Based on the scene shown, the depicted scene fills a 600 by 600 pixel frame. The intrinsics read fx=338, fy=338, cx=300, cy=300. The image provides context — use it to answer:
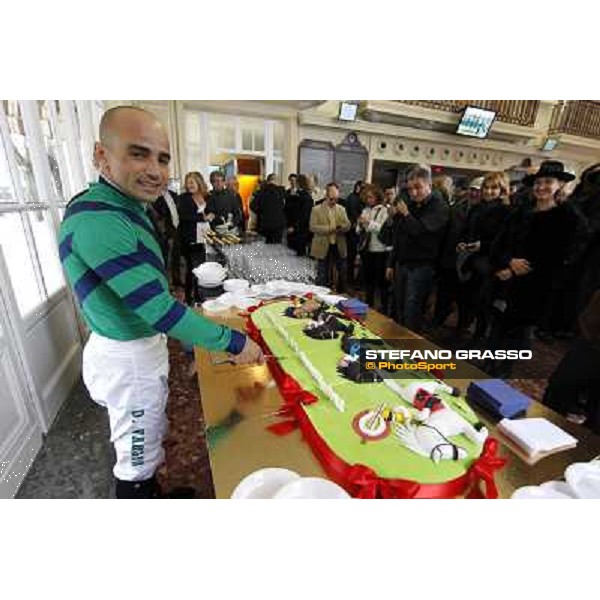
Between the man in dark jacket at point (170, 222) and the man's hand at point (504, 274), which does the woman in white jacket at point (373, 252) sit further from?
the man in dark jacket at point (170, 222)

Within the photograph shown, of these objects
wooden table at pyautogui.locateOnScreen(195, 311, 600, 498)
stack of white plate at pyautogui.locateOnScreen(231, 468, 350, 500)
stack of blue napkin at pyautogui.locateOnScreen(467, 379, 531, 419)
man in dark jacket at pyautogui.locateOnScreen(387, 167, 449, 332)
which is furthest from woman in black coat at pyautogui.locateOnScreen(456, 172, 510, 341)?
stack of white plate at pyautogui.locateOnScreen(231, 468, 350, 500)

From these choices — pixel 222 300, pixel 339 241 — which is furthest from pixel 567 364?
pixel 339 241

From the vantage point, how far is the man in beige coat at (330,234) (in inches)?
92.0

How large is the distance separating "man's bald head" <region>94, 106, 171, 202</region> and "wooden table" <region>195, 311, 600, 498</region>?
46cm

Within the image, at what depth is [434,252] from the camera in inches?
66.0

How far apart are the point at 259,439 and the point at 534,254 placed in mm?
1173

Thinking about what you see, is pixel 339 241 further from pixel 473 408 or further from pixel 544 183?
pixel 473 408

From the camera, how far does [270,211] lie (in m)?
2.51

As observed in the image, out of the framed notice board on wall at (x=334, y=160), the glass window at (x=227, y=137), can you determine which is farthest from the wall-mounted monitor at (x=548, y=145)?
the framed notice board on wall at (x=334, y=160)

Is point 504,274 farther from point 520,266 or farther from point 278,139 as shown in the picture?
point 278,139

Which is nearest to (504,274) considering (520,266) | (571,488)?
(520,266)

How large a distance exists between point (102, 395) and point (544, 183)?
58.4 inches

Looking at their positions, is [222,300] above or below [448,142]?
below

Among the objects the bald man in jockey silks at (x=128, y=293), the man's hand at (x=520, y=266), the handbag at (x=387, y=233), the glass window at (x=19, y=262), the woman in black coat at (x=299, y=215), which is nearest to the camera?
the bald man in jockey silks at (x=128, y=293)
